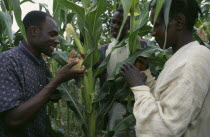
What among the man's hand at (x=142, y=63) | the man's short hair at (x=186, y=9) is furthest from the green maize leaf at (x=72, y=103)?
the man's short hair at (x=186, y=9)

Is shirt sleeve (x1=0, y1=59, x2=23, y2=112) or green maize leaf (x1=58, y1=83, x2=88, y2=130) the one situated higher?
shirt sleeve (x1=0, y1=59, x2=23, y2=112)

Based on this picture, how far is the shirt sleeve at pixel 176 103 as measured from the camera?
42.9 inches

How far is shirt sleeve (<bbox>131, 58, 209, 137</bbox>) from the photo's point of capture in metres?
1.09

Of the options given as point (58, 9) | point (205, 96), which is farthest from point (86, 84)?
point (205, 96)

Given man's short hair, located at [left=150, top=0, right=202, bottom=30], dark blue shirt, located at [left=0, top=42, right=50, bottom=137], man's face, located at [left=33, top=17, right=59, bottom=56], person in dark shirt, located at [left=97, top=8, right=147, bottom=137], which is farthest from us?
person in dark shirt, located at [left=97, top=8, right=147, bottom=137]

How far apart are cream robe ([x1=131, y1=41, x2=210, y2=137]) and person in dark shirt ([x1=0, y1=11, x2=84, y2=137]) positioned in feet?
2.04

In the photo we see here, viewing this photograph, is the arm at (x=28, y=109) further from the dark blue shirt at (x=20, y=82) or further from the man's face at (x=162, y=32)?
the man's face at (x=162, y=32)

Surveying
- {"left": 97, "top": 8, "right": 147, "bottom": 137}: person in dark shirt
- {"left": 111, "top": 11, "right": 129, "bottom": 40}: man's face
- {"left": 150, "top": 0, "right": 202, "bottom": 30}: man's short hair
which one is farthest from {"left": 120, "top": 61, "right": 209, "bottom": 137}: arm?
{"left": 111, "top": 11, "right": 129, "bottom": 40}: man's face

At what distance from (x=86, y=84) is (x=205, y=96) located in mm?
872

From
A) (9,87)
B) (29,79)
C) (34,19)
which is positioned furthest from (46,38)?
(9,87)

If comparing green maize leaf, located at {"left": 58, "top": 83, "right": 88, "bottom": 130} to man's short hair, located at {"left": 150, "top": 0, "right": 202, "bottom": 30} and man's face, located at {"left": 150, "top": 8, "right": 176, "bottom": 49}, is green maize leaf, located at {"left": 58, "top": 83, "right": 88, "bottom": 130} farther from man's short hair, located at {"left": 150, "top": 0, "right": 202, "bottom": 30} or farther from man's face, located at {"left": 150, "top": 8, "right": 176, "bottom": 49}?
man's short hair, located at {"left": 150, "top": 0, "right": 202, "bottom": 30}

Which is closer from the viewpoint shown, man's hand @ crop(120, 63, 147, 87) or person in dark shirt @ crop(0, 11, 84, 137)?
man's hand @ crop(120, 63, 147, 87)

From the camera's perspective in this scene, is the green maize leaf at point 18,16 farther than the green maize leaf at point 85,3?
No

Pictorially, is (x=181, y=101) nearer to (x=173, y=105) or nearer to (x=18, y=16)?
(x=173, y=105)
